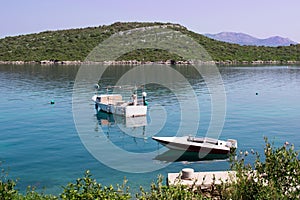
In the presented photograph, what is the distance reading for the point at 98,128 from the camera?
38406mm

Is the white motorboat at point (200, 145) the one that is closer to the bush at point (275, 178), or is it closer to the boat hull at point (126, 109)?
the boat hull at point (126, 109)

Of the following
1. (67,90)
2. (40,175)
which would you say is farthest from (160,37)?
(40,175)

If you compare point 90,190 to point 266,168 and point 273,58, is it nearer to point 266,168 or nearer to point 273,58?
point 266,168

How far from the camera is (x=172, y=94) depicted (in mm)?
63156

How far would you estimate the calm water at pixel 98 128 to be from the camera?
973 inches

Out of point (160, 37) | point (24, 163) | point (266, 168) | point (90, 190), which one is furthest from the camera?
point (160, 37)

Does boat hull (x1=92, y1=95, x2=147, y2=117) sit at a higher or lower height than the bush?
lower

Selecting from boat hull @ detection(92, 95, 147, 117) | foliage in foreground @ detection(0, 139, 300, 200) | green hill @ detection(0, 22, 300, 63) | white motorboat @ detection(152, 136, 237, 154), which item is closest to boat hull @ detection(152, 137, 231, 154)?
white motorboat @ detection(152, 136, 237, 154)

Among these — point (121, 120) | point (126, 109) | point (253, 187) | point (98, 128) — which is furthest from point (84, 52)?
point (253, 187)

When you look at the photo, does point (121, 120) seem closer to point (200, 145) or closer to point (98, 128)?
point (98, 128)

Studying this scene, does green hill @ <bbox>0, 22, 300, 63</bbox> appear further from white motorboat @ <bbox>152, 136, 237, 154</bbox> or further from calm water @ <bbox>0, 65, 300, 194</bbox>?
white motorboat @ <bbox>152, 136, 237, 154</bbox>

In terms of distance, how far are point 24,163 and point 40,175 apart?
3.27m

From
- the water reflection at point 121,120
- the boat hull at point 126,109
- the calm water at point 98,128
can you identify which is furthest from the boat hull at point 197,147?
the boat hull at point 126,109

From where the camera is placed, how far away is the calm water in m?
24.7
